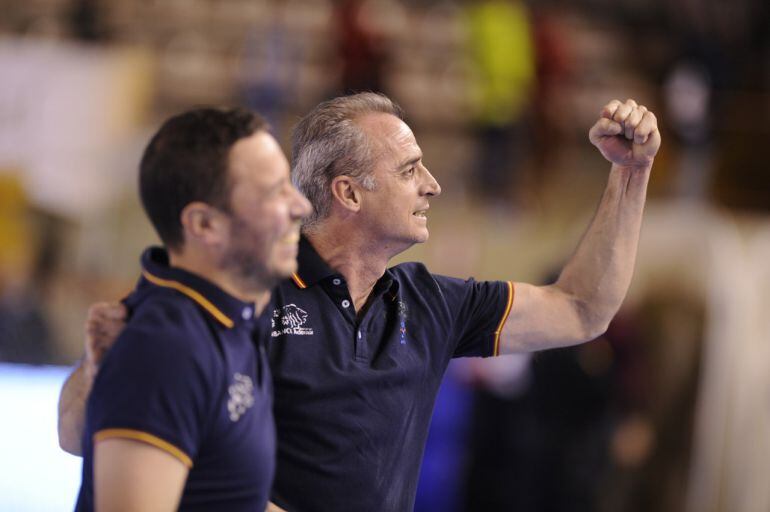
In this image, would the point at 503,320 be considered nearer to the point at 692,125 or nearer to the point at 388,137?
the point at 388,137

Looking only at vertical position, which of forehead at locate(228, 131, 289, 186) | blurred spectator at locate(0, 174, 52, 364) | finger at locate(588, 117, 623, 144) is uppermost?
finger at locate(588, 117, 623, 144)


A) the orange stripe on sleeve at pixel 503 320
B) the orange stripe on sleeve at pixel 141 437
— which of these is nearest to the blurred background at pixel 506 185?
the orange stripe on sleeve at pixel 503 320

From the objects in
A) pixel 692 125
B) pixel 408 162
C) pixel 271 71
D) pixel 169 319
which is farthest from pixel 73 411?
pixel 692 125

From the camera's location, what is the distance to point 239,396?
68.9 inches

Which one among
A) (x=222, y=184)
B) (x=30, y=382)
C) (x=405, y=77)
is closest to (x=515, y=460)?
(x=30, y=382)

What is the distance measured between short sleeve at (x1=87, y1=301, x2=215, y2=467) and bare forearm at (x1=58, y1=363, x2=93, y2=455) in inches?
13.8

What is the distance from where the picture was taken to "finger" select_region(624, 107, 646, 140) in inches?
90.9

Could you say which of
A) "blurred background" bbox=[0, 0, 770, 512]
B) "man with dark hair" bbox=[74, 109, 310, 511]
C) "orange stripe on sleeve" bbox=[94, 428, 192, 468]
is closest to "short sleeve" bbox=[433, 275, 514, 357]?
"man with dark hair" bbox=[74, 109, 310, 511]

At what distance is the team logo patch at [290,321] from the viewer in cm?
220

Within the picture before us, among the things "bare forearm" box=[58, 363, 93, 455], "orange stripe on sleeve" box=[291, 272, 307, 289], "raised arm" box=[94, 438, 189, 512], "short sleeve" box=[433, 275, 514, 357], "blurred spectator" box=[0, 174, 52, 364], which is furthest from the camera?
"blurred spectator" box=[0, 174, 52, 364]

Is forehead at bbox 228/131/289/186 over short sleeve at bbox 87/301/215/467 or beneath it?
over

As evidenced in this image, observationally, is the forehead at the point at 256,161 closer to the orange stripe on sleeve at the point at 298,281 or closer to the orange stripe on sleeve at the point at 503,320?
the orange stripe on sleeve at the point at 298,281

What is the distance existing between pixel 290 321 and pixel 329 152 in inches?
16.5

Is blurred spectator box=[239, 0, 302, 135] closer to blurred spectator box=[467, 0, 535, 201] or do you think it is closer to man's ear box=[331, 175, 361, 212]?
blurred spectator box=[467, 0, 535, 201]
